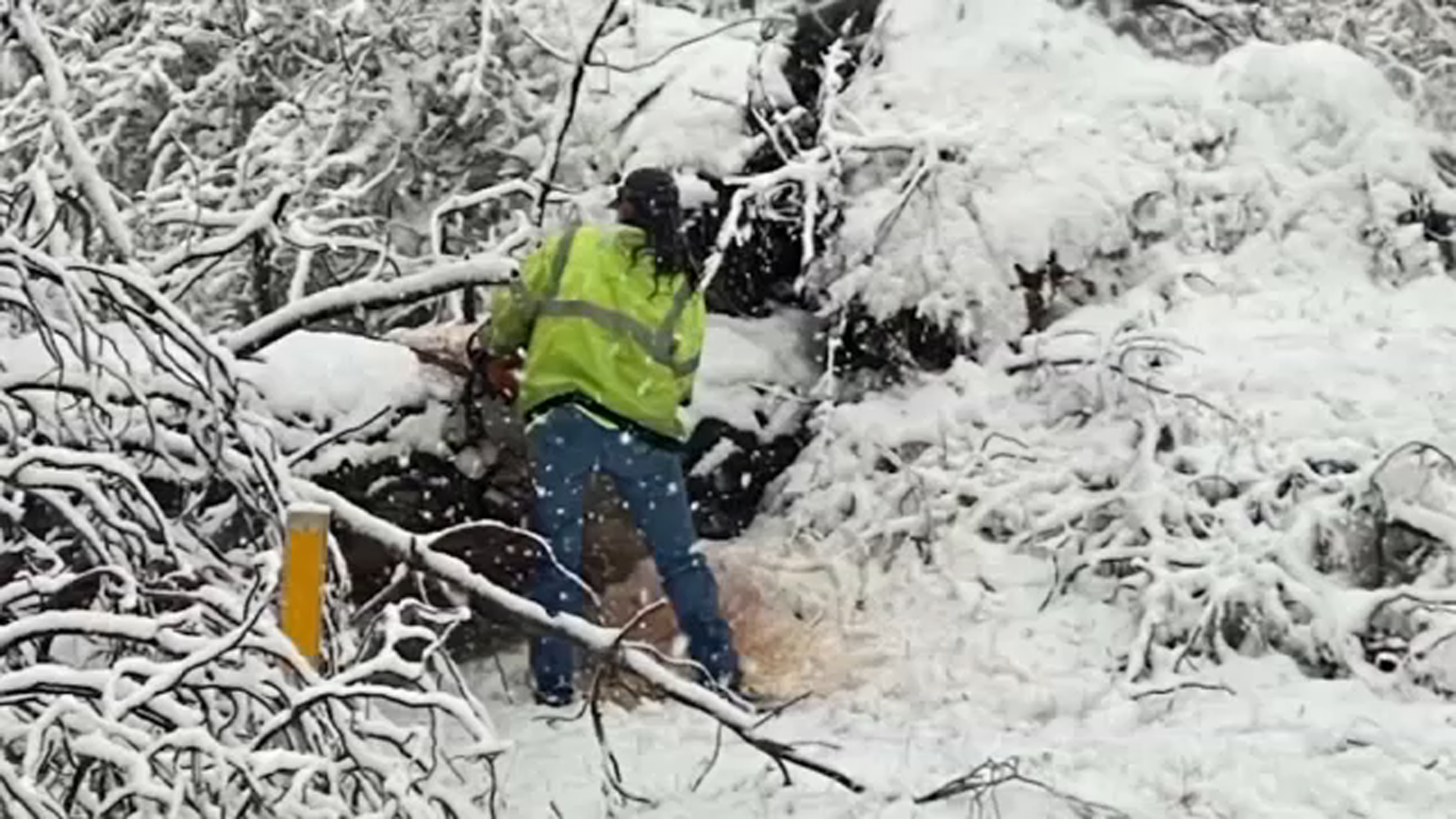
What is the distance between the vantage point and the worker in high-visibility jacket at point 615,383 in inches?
221

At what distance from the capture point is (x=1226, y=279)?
8.16 m

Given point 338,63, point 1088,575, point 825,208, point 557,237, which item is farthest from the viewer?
point 338,63

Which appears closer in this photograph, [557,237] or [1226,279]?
[557,237]

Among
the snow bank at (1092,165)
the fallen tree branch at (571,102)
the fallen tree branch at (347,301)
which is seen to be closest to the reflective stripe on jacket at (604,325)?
the fallen tree branch at (571,102)

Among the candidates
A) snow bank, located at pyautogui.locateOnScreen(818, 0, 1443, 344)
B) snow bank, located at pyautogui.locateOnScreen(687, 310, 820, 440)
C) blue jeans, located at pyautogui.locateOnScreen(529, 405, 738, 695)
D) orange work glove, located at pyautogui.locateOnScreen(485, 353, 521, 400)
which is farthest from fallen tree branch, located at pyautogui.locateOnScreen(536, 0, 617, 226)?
snow bank, located at pyautogui.locateOnScreen(818, 0, 1443, 344)

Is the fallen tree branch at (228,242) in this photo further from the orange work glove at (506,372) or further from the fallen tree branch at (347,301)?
the orange work glove at (506,372)

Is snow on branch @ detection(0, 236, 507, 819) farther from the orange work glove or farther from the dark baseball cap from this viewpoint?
the dark baseball cap

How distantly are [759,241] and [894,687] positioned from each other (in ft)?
8.45

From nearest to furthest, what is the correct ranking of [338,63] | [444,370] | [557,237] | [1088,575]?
[557,237]
[444,370]
[1088,575]
[338,63]

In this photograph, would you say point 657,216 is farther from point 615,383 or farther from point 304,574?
point 304,574

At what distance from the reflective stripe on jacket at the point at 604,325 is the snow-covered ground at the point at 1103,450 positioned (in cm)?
89

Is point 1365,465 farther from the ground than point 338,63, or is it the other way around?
point 338,63

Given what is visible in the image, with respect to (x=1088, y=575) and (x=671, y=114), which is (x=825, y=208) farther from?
(x=1088, y=575)

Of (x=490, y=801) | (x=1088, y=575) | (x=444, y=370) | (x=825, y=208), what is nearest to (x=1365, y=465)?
(x=1088, y=575)
